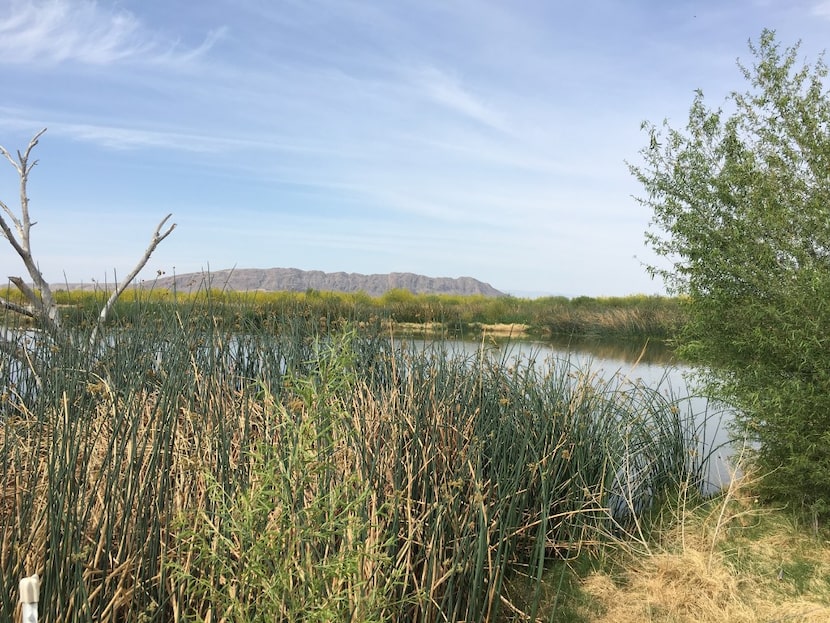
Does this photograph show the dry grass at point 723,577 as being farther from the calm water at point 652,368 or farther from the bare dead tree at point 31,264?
the bare dead tree at point 31,264

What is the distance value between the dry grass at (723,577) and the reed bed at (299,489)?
12.5 inches

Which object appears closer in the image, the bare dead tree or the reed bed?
the reed bed

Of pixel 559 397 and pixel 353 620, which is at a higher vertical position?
pixel 559 397

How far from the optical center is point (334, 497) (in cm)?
188

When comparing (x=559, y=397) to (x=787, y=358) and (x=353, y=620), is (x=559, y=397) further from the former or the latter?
(x=353, y=620)

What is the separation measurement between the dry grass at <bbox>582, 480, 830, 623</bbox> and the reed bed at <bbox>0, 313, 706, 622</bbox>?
318 mm

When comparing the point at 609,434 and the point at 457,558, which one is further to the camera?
the point at 609,434

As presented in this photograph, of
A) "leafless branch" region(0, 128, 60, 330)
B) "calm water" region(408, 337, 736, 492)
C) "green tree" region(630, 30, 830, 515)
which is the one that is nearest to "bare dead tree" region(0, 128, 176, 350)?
"leafless branch" region(0, 128, 60, 330)

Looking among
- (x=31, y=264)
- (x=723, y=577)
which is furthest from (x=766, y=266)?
(x=31, y=264)

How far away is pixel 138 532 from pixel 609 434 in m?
3.09

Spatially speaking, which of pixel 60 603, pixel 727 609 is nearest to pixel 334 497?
pixel 60 603

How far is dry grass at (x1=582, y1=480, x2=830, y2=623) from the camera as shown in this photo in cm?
324

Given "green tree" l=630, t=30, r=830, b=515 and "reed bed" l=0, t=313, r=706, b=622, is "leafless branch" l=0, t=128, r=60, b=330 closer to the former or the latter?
"reed bed" l=0, t=313, r=706, b=622

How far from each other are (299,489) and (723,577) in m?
2.67
